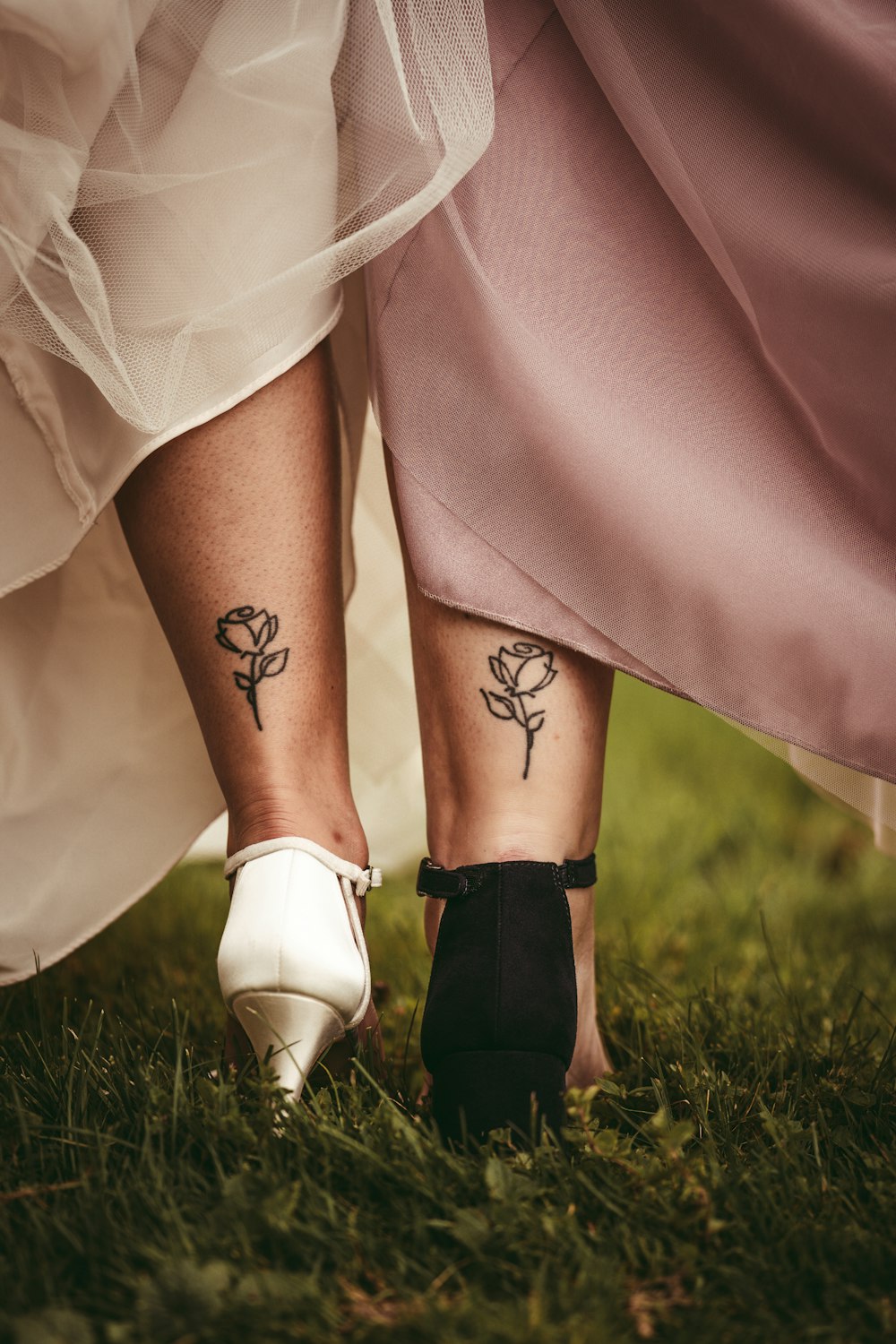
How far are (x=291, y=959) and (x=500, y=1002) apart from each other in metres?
0.20

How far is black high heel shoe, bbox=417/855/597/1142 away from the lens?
1.00 m

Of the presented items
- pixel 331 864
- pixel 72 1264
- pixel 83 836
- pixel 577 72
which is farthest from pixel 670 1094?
pixel 577 72

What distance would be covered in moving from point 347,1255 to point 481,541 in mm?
698

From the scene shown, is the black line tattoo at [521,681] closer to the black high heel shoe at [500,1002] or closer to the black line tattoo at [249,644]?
the black high heel shoe at [500,1002]

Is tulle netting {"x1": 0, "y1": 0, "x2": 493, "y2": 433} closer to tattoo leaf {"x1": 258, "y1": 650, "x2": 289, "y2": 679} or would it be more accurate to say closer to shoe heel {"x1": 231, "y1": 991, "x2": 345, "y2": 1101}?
tattoo leaf {"x1": 258, "y1": 650, "x2": 289, "y2": 679}

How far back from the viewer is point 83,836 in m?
1.53

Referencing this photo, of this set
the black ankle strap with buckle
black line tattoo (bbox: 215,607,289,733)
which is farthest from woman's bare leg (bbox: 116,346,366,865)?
the black ankle strap with buckle

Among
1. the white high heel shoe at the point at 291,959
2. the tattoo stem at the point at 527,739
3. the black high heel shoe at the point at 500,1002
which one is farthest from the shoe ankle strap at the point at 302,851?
the tattoo stem at the point at 527,739

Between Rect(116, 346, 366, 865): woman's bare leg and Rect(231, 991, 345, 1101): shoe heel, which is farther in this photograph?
Rect(116, 346, 366, 865): woman's bare leg

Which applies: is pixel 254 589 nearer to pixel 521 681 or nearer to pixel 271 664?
pixel 271 664

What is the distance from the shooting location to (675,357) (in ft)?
3.95

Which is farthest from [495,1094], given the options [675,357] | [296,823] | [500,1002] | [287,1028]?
[675,357]

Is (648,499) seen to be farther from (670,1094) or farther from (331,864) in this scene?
(670,1094)

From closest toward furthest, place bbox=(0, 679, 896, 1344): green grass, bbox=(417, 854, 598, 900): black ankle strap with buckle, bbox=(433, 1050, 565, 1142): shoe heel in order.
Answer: bbox=(0, 679, 896, 1344): green grass < bbox=(433, 1050, 565, 1142): shoe heel < bbox=(417, 854, 598, 900): black ankle strap with buckle
